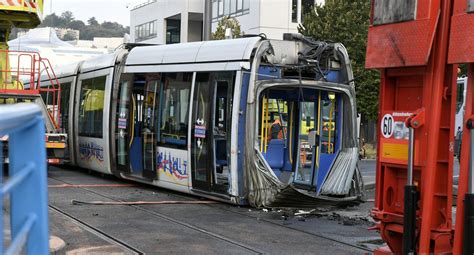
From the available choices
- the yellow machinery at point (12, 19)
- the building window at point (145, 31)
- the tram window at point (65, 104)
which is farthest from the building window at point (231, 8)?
the yellow machinery at point (12, 19)

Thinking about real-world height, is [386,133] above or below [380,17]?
below

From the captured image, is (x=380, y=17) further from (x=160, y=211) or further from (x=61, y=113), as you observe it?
(x=61, y=113)

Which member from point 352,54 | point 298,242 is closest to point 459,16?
point 298,242

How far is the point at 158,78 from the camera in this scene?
42.0 ft

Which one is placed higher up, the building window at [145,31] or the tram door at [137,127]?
the building window at [145,31]

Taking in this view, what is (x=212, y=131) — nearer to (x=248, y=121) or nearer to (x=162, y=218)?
(x=248, y=121)

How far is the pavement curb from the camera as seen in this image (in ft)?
23.4

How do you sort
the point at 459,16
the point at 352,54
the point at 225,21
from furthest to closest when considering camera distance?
the point at 225,21 < the point at 352,54 < the point at 459,16

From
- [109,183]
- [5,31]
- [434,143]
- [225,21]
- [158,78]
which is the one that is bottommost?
[109,183]

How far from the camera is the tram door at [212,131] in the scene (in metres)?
11.0

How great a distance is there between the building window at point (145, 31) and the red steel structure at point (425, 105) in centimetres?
5476

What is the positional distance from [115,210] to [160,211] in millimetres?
744

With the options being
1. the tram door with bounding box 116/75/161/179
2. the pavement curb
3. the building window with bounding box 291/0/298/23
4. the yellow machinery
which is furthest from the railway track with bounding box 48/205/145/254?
the building window with bounding box 291/0/298/23

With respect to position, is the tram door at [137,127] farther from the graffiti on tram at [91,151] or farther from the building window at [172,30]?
the building window at [172,30]
